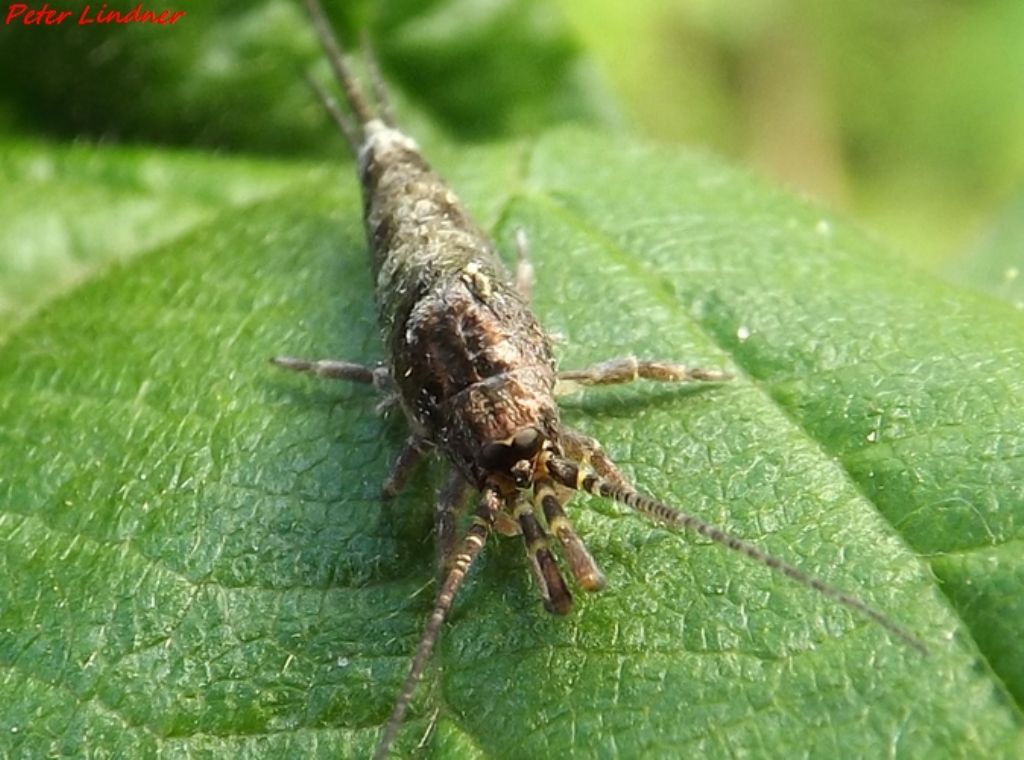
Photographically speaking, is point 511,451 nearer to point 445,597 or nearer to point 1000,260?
point 445,597

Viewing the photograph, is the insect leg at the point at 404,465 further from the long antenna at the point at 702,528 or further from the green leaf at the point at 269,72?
the green leaf at the point at 269,72

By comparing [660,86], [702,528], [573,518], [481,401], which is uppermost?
[481,401]

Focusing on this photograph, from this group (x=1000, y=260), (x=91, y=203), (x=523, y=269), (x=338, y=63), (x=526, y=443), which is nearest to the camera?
(x=526, y=443)

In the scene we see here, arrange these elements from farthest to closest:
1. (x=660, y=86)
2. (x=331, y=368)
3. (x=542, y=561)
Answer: (x=660, y=86) → (x=331, y=368) → (x=542, y=561)

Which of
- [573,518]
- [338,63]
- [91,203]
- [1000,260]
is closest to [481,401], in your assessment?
[573,518]

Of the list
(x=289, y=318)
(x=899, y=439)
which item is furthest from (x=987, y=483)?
(x=289, y=318)

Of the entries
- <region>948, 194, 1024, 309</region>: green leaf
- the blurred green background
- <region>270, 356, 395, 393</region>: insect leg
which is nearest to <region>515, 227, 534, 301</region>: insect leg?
<region>270, 356, 395, 393</region>: insect leg
